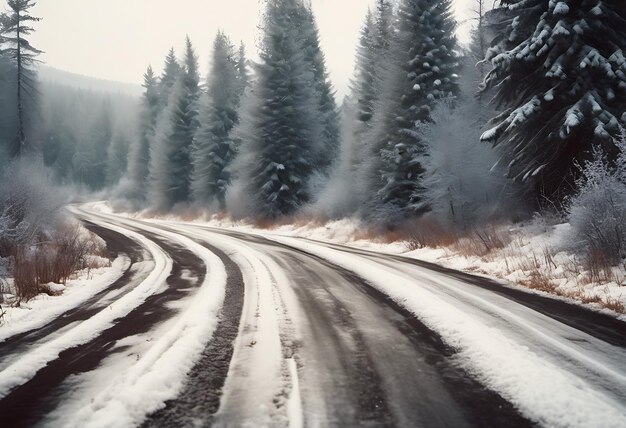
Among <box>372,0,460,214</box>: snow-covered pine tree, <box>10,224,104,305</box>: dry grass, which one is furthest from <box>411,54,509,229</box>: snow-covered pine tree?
<box>10,224,104,305</box>: dry grass

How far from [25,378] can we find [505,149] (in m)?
13.7

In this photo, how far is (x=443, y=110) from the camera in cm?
1678

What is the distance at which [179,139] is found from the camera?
38.2 m

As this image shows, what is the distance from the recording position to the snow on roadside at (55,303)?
4911mm

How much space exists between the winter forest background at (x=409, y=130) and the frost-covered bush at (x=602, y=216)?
24mm

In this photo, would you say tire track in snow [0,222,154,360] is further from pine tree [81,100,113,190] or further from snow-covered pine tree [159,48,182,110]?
pine tree [81,100,113,190]

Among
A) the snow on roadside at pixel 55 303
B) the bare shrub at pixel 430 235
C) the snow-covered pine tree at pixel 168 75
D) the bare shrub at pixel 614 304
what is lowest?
the snow on roadside at pixel 55 303

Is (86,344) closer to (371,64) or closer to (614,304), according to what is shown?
(614,304)

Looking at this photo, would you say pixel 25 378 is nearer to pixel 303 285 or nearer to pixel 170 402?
pixel 170 402

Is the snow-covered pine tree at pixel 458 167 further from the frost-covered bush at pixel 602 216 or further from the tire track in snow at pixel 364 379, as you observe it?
the tire track in snow at pixel 364 379

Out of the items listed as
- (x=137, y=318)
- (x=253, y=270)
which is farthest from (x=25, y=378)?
(x=253, y=270)

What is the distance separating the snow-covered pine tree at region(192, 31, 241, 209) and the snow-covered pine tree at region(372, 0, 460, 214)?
56.4ft

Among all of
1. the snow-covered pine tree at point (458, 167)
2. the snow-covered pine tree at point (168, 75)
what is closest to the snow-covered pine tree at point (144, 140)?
the snow-covered pine tree at point (168, 75)

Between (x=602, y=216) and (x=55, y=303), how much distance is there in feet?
32.2
